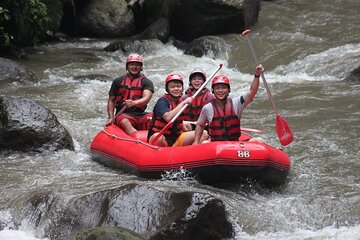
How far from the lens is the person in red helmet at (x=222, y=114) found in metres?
6.09

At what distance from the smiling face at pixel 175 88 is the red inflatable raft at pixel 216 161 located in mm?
638

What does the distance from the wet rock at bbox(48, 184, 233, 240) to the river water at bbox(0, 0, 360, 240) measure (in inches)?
10.5

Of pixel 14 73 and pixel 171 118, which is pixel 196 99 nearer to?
pixel 171 118

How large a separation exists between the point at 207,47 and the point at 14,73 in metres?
4.44

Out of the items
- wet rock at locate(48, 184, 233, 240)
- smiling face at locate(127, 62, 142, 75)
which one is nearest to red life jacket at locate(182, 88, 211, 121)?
smiling face at locate(127, 62, 142, 75)

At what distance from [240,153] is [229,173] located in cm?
26

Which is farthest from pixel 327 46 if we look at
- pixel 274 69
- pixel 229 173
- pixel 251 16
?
pixel 229 173

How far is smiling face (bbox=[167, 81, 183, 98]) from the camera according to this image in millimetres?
6480

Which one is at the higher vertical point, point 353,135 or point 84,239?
point 84,239

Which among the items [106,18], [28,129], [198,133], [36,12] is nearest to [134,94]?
[28,129]

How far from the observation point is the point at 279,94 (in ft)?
33.6

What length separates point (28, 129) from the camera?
23.3 feet

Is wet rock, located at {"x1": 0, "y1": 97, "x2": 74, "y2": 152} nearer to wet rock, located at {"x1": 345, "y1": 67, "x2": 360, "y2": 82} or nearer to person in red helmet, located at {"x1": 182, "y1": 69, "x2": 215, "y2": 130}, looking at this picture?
person in red helmet, located at {"x1": 182, "y1": 69, "x2": 215, "y2": 130}

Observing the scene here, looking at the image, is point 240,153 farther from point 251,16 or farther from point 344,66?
point 251,16
